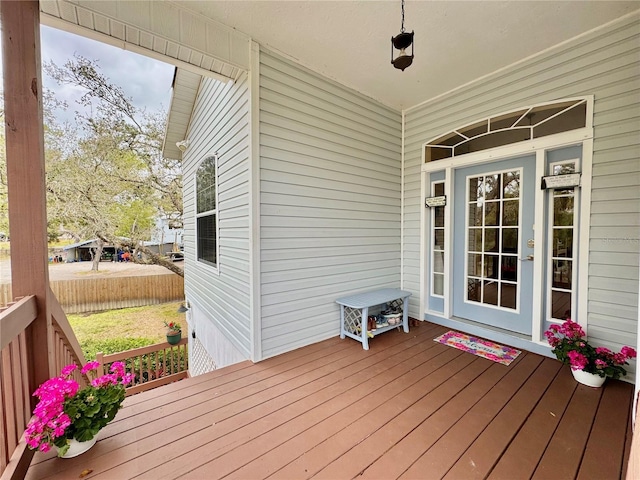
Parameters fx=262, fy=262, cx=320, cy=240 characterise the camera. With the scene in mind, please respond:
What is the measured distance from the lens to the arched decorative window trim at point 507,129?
98.3 inches

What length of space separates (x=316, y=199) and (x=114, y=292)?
9.72m

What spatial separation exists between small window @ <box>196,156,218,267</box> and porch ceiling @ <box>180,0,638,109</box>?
182 cm

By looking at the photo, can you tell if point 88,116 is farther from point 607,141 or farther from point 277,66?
point 607,141

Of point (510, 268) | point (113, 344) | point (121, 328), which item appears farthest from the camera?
point (121, 328)

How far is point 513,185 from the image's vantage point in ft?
9.70

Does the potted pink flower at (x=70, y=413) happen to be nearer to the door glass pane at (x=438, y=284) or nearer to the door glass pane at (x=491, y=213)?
the door glass pane at (x=438, y=284)

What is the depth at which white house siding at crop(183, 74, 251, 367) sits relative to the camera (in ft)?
9.18

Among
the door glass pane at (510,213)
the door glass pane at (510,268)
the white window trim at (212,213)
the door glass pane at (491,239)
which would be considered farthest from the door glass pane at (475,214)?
the white window trim at (212,213)

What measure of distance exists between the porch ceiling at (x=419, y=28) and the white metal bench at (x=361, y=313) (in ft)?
8.72

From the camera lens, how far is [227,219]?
334cm

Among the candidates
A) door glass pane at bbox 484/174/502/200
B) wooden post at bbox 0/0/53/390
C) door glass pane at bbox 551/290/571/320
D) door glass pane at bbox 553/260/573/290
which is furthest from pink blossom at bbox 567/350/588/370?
wooden post at bbox 0/0/53/390

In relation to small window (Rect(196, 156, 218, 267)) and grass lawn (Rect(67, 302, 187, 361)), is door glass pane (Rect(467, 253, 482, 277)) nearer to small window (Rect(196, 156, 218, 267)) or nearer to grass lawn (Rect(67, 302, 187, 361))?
small window (Rect(196, 156, 218, 267))

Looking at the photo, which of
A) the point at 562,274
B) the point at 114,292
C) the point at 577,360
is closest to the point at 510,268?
the point at 562,274

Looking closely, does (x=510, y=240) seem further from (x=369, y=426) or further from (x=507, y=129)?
(x=369, y=426)
